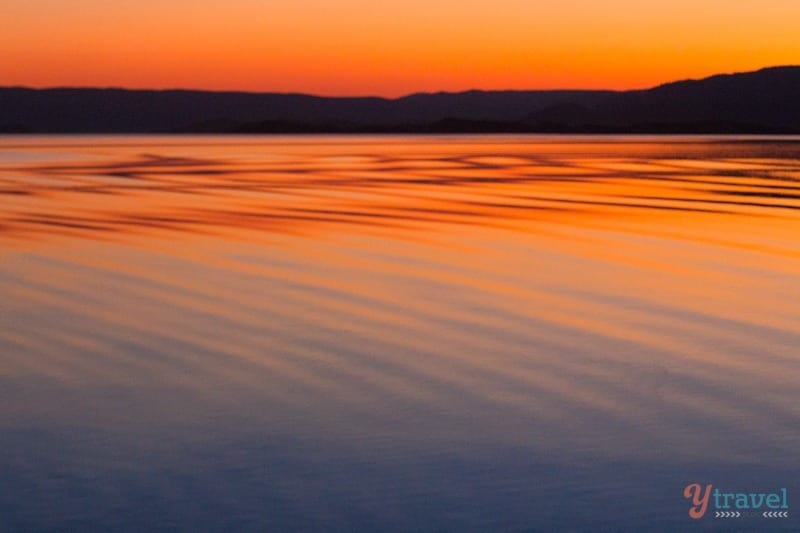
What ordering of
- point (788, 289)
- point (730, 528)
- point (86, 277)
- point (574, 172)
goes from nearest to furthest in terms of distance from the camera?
point (730, 528) → point (788, 289) → point (86, 277) → point (574, 172)

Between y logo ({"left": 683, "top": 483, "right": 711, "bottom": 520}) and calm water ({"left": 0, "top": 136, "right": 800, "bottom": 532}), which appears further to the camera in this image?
calm water ({"left": 0, "top": 136, "right": 800, "bottom": 532})

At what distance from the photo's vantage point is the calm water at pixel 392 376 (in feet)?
18.3

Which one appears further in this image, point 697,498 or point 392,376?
point 392,376

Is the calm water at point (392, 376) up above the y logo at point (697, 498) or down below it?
below

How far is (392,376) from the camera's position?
26.2 feet

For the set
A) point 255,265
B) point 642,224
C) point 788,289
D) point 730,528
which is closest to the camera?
point 730,528

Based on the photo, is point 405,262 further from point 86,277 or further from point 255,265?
→ point 86,277

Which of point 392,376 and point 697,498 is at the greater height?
point 697,498

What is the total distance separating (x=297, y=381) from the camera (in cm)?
781

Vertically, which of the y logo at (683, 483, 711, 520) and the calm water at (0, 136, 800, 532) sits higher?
the y logo at (683, 483, 711, 520)

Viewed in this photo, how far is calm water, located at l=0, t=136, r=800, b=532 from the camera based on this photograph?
5.58 m

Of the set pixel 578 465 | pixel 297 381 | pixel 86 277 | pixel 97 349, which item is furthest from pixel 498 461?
pixel 86 277

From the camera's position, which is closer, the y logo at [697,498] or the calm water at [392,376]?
the y logo at [697,498]

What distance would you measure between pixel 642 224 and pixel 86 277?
905cm
